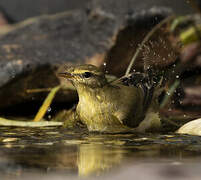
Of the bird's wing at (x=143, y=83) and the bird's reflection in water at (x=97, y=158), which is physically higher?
the bird's wing at (x=143, y=83)

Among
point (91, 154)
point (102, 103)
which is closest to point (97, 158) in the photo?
point (91, 154)

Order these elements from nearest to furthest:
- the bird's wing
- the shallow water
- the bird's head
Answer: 1. the shallow water
2. the bird's head
3. the bird's wing

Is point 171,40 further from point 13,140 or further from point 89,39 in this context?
point 13,140

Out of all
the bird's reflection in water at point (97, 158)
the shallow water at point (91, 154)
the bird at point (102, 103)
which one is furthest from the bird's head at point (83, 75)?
the bird's reflection in water at point (97, 158)

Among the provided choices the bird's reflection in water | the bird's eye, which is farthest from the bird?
the bird's reflection in water

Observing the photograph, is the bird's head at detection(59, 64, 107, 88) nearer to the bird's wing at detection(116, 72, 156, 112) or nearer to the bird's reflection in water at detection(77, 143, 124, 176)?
the bird's wing at detection(116, 72, 156, 112)

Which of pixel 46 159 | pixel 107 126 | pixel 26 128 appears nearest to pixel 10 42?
pixel 26 128

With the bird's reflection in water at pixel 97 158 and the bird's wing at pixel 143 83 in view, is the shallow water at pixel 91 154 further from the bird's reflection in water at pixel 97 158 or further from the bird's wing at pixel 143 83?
the bird's wing at pixel 143 83
